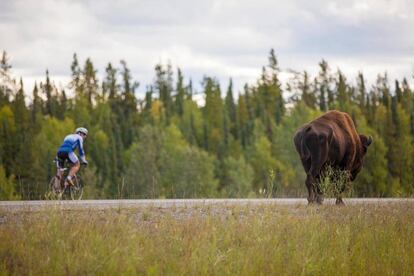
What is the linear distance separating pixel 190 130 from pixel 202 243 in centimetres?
9019

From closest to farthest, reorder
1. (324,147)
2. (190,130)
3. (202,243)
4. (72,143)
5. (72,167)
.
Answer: (202,243)
(324,147)
(72,143)
(72,167)
(190,130)

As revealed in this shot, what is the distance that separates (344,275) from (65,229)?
12.3 ft

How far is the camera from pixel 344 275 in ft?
34.0

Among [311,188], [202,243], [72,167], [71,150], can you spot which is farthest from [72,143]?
[202,243]

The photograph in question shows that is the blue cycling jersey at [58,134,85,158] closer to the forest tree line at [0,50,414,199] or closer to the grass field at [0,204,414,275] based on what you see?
the grass field at [0,204,414,275]

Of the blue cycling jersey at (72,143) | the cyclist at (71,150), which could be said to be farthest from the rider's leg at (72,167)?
the blue cycling jersey at (72,143)

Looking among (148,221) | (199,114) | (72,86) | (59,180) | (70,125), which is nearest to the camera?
(148,221)

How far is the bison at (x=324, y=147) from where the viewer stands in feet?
50.5

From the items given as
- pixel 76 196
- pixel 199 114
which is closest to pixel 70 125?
pixel 199 114

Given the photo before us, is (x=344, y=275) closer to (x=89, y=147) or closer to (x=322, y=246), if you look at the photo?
(x=322, y=246)

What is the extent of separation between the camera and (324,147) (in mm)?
15414

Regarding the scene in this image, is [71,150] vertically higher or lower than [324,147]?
higher

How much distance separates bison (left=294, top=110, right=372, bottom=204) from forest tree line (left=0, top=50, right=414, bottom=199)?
4558cm

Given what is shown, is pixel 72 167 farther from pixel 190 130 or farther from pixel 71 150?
pixel 190 130
